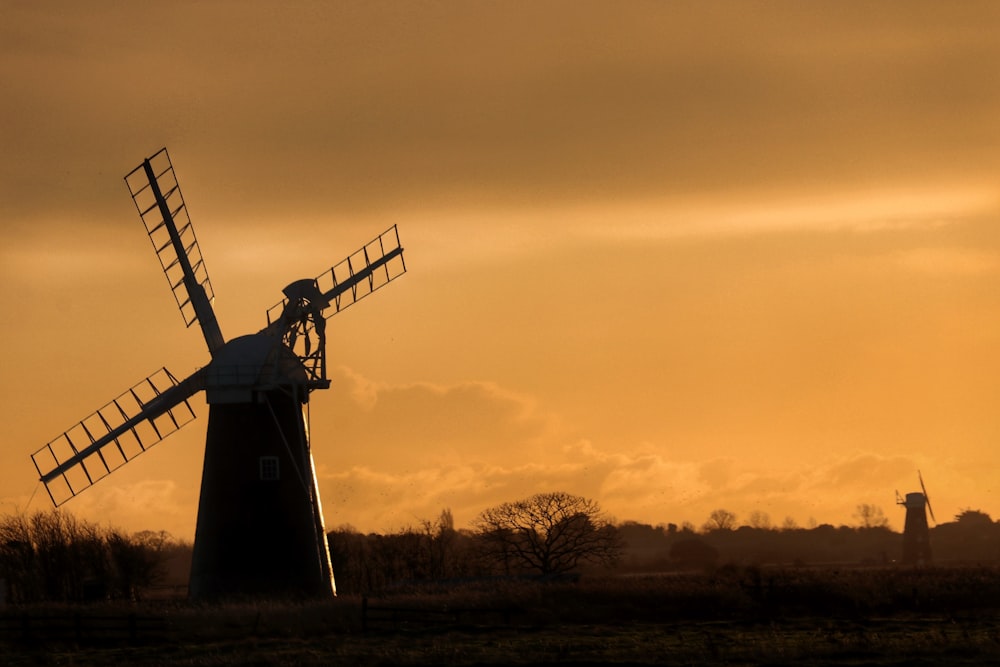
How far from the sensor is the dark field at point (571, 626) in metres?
49.2

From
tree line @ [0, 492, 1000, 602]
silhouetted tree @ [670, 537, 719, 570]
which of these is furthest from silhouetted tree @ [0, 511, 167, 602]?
silhouetted tree @ [670, 537, 719, 570]

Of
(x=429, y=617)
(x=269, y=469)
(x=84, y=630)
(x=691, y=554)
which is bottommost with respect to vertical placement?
(x=429, y=617)

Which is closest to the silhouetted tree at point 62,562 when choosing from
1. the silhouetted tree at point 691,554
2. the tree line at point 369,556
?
the tree line at point 369,556

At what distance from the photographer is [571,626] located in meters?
60.9

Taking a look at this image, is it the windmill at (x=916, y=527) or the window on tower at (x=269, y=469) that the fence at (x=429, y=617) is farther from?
the windmill at (x=916, y=527)

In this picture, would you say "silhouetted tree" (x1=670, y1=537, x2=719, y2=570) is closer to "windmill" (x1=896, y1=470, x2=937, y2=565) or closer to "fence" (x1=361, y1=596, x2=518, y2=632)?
"windmill" (x1=896, y1=470, x2=937, y2=565)

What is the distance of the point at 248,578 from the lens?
65.2 m

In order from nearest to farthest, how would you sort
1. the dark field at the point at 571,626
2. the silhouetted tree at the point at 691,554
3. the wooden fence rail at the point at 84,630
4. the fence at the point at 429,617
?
1. the dark field at the point at 571,626
2. the wooden fence rail at the point at 84,630
3. the fence at the point at 429,617
4. the silhouetted tree at the point at 691,554

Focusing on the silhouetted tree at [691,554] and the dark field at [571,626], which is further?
the silhouetted tree at [691,554]

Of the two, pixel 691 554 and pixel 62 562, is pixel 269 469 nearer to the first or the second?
pixel 62 562

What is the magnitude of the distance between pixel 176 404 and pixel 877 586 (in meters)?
31.4

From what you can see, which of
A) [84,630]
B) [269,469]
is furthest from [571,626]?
[84,630]

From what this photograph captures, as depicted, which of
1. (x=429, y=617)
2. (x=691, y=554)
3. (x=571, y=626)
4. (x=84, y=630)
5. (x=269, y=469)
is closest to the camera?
(x=84, y=630)

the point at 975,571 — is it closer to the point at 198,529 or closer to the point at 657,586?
the point at 657,586
